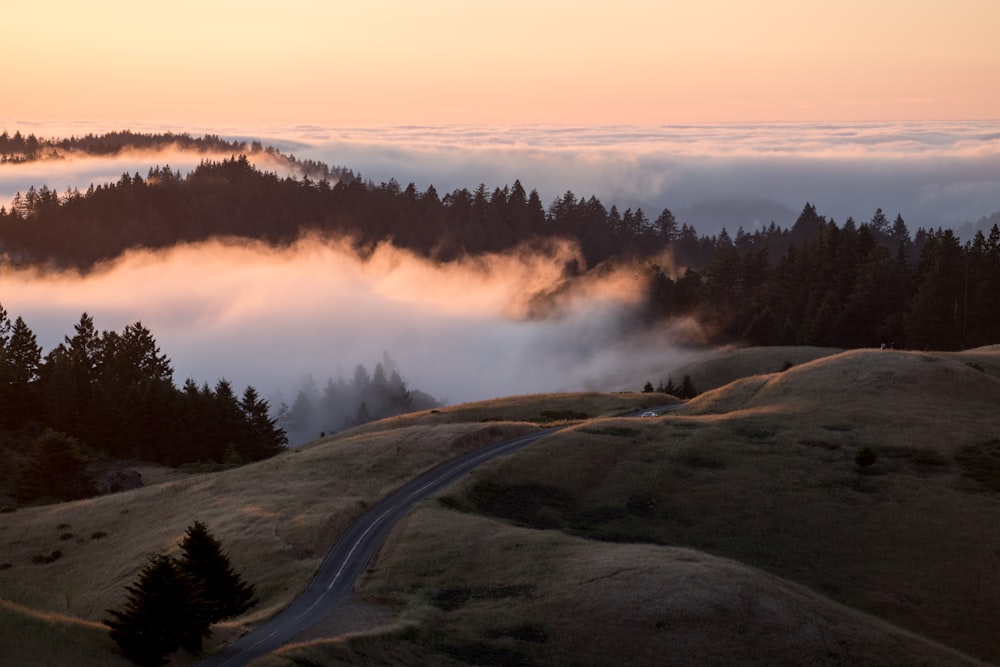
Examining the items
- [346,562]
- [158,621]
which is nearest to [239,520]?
[346,562]

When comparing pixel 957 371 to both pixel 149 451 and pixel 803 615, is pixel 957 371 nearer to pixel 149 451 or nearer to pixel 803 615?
pixel 803 615

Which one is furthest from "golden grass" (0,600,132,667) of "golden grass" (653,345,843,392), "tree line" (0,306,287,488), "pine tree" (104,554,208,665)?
"golden grass" (653,345,843,392)

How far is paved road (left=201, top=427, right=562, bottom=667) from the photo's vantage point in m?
47.3

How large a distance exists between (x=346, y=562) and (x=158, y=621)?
858 inches

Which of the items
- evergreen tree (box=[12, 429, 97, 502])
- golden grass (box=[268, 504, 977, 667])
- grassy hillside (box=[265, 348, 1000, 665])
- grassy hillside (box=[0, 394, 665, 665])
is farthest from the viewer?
evergreen tree (box=[12, 429, 97, 502])

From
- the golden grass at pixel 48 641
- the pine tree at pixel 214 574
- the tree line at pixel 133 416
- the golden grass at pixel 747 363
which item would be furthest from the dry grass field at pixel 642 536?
the golden grass at pixel 747 363

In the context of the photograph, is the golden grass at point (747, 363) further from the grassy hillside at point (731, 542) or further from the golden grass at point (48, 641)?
the golden grass at point (48, 641)

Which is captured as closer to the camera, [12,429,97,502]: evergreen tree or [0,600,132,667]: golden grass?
[0,600,132,667]: golden grass

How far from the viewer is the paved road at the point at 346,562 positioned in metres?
47.3

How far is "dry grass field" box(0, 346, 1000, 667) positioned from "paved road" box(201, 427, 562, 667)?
4.28ft

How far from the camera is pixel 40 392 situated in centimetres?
14250

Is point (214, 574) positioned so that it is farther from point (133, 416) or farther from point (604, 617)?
point (133, 416)

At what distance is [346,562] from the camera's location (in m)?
64.0

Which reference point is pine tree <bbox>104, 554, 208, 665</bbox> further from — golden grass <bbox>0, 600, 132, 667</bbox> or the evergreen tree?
the evergreen tree
